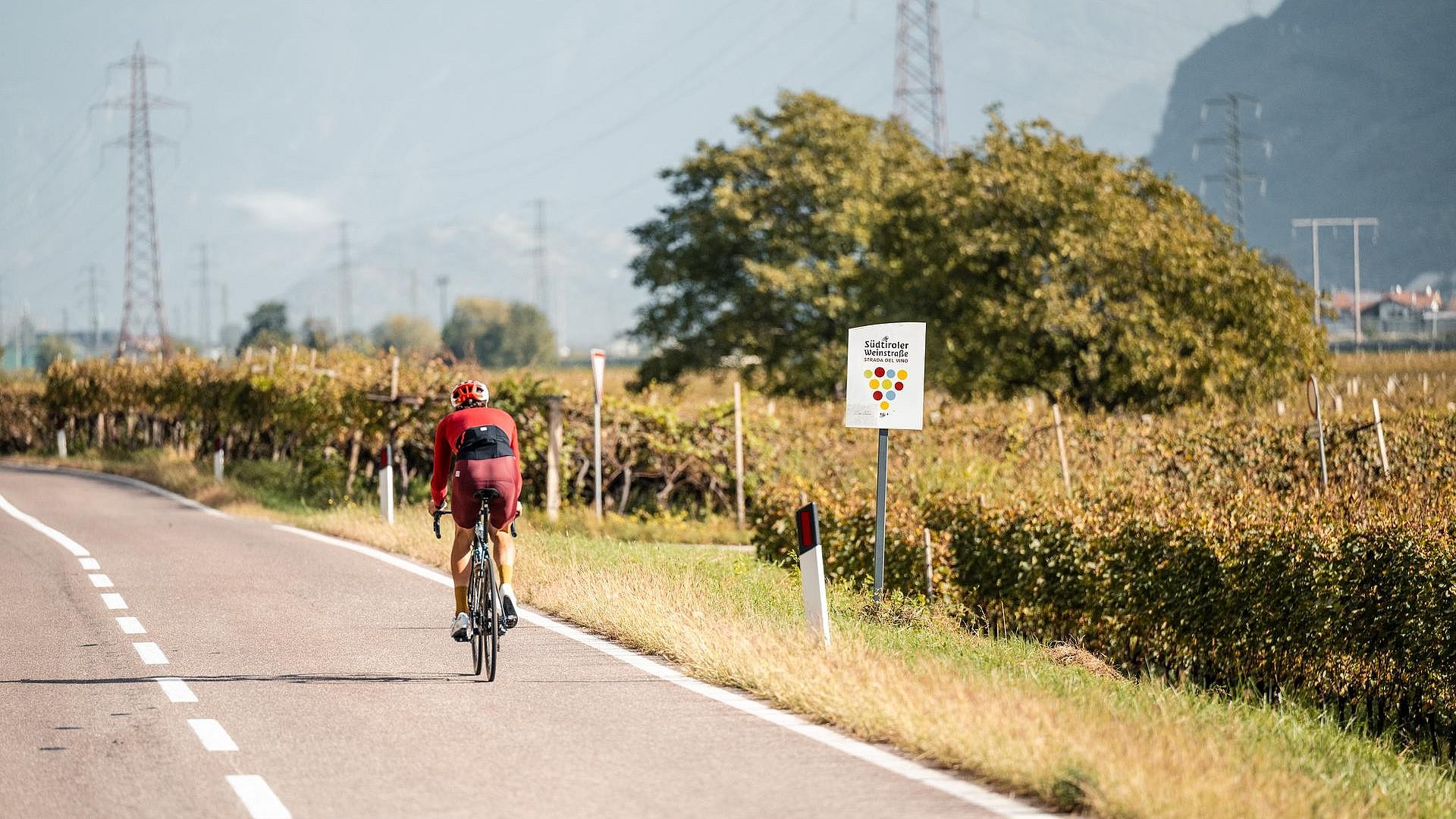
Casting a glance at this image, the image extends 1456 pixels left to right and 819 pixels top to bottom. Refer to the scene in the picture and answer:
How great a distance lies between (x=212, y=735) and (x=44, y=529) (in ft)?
47.2

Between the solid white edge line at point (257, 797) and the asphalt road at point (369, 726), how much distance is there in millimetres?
15

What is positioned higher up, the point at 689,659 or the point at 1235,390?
the point at 1235,390

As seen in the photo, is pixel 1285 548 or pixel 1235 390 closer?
pixel 1285 548

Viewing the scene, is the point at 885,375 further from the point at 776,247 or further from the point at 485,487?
the point at 776,247

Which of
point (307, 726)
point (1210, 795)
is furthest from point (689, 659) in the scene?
point (1210, 795)

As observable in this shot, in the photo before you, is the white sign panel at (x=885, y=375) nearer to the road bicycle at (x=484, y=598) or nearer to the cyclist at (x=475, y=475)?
the cyclist at (x=475, y=475)

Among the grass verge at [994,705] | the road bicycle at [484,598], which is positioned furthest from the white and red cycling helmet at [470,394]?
the grass verge at [994,705]

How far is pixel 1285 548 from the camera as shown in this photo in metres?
12.8

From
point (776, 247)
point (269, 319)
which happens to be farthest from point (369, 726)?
point (269, 319)

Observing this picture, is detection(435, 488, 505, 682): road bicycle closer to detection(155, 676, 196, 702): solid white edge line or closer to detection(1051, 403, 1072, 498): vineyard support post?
detection(155, 676, 196, 702): solid white edge line

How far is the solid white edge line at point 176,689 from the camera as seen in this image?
347 inches

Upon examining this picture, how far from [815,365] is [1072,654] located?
122ft

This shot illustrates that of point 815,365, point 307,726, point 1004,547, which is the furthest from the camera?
point 815,365

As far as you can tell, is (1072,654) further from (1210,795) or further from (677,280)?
(677,280)
